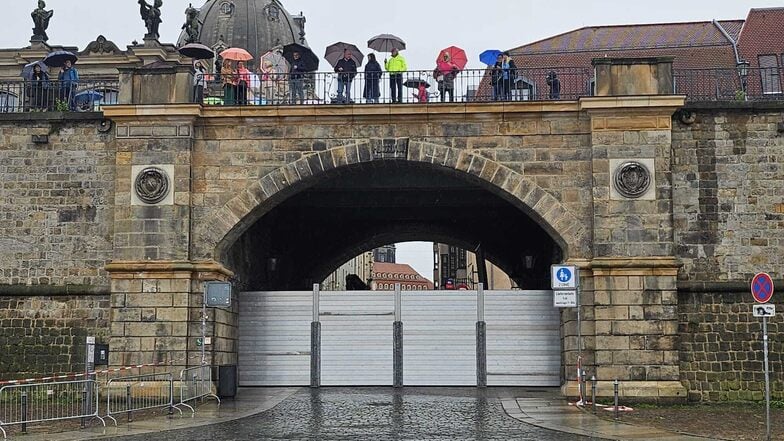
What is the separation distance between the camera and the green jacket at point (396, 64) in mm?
22641

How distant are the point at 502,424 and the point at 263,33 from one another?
56879mm

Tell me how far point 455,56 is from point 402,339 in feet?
A: 20.6

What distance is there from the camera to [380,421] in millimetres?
16266

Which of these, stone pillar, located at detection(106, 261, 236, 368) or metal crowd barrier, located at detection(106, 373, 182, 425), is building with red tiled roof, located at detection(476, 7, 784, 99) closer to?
stone pillar, located at detection(106, 261, 236, 368)

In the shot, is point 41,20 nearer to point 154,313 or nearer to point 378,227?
point 378,227

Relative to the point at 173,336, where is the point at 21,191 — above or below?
above

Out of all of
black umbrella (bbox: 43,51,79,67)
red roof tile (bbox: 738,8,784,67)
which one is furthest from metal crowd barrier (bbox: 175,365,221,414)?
red roof tile (bbox: 738,8,784,67)

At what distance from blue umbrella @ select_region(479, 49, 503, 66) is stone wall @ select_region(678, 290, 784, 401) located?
6395mm

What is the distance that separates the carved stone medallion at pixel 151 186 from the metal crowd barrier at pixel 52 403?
12.8 feet

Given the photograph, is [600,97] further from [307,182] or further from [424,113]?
[307,182]

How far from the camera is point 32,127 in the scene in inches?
872

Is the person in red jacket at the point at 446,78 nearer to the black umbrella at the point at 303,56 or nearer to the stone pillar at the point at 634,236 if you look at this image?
the stone pillar at the point at 634,236

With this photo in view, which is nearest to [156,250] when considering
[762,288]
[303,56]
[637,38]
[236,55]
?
[236,55]

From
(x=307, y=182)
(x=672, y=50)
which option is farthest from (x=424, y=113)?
(x=672, y=50)
